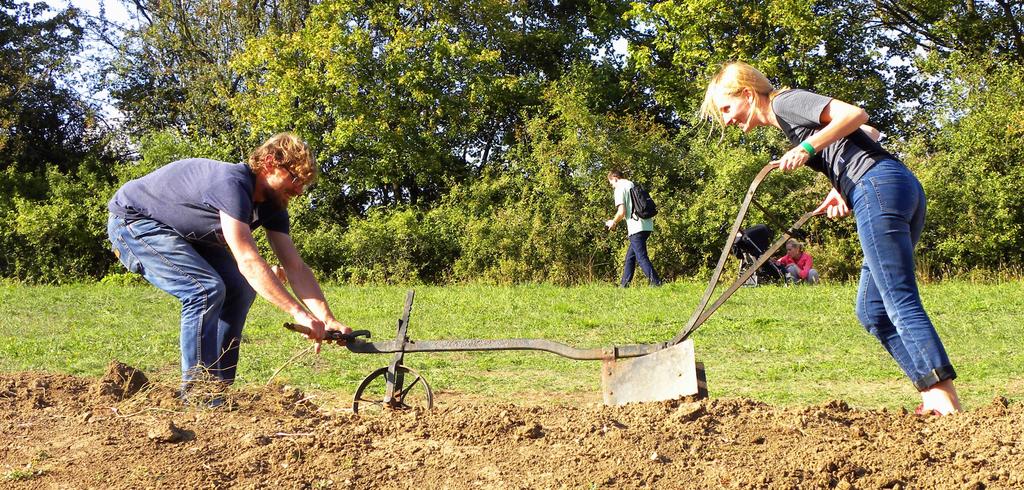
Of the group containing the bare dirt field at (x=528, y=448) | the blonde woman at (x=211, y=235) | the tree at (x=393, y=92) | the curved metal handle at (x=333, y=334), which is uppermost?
the tree at (x=393, y=92)

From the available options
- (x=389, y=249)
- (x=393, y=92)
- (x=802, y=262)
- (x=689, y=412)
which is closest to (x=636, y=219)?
(x=802, y=262)

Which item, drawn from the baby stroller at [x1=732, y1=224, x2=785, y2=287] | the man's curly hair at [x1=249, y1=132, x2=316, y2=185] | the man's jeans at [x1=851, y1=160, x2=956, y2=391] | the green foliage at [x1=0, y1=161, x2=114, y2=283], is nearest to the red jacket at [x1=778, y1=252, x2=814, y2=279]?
the baby stroller at [x1=732, y1=224, x2=785, y2=287]

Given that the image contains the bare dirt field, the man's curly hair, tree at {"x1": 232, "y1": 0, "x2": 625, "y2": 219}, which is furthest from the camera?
tree at {"x1": 232, "y1": 0, "x2": 625, "y2": 219}

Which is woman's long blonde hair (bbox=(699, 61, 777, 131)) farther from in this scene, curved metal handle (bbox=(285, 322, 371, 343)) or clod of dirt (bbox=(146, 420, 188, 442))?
clod of dirt (bbox=(146, 420, 188, 442))

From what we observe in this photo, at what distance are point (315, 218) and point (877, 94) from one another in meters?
12.4

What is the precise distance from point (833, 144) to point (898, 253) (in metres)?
0.59

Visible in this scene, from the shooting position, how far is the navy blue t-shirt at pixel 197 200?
495 cm

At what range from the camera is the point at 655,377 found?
182 inches

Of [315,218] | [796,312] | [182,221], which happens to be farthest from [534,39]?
[182,221]

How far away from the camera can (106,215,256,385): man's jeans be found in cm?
513

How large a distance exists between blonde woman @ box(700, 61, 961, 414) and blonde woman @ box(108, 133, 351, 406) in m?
2.30

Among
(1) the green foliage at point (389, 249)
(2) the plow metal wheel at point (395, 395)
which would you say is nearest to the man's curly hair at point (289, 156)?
(2) the plow metal wheel at point (395, 395)

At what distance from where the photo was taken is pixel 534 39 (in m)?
24.2

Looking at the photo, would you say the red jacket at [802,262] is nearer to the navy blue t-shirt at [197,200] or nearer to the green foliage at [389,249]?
the green foliage at [389,249]
